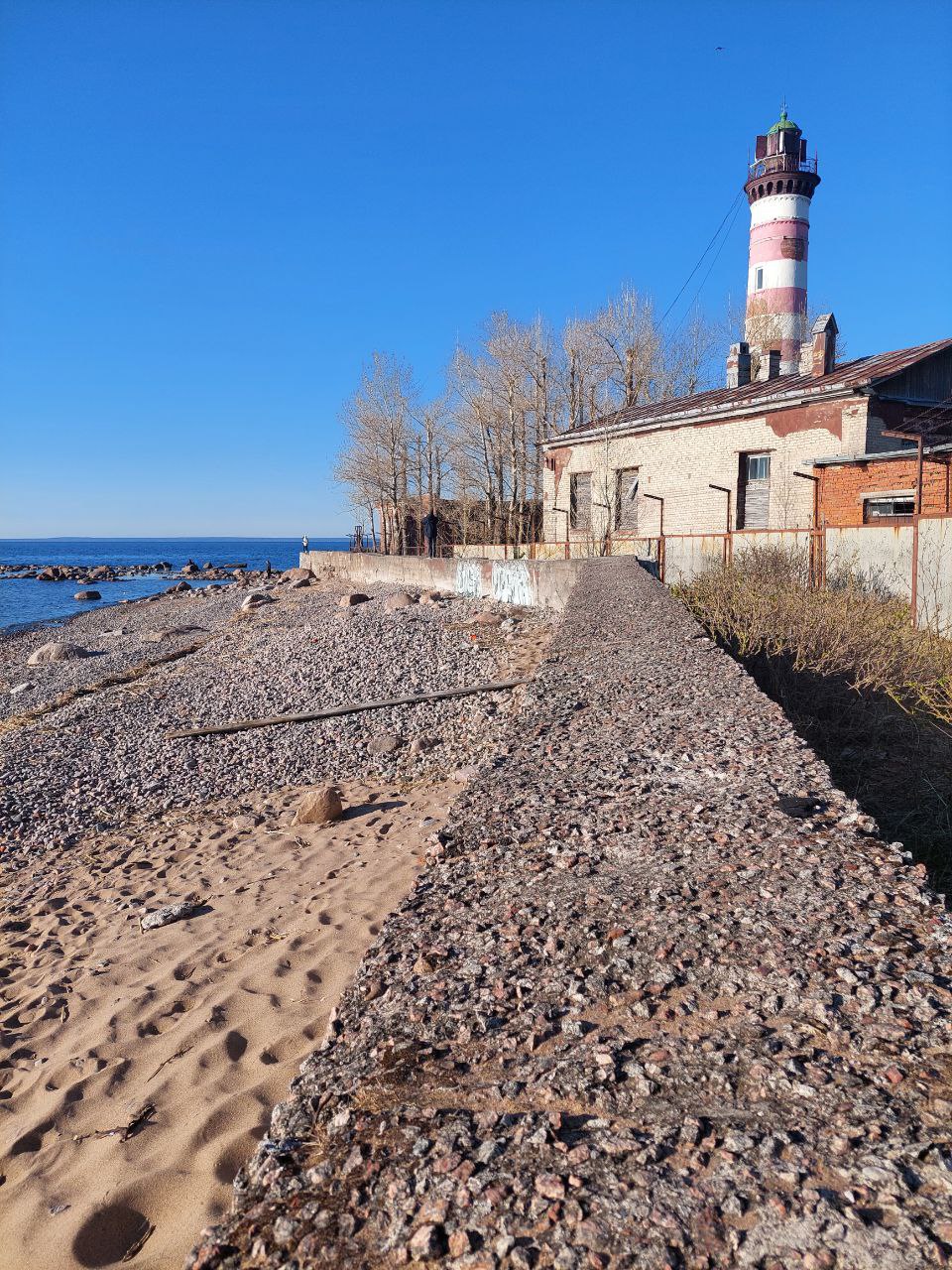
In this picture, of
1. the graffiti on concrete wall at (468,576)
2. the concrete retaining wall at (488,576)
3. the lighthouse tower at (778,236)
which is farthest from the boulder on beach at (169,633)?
the lighthouse tower at (778,236)

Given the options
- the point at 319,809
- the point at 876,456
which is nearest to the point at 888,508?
the point at 876,456

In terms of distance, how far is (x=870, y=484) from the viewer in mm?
15203

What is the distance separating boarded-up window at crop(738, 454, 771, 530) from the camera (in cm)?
1866

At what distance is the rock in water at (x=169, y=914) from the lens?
14.8 ft

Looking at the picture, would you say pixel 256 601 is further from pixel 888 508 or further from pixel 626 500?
pixel 888 508

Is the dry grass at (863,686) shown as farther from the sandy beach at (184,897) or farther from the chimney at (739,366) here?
the chimney at (739,366)

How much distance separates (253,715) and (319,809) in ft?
11.9

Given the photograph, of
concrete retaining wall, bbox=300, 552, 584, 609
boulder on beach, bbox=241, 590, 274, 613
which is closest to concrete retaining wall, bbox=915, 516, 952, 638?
concrete retaining wall, bbox=300, 552, 584, 609

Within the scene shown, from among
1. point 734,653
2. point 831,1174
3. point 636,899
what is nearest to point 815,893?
point 636,899

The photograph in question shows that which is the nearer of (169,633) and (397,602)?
(397,602)

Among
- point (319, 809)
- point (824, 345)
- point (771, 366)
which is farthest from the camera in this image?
point (771, 366)

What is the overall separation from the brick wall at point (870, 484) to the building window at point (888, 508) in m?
0.11

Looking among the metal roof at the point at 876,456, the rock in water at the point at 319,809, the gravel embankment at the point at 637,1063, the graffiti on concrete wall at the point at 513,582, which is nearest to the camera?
the gravel embankment at the point at 637,1063

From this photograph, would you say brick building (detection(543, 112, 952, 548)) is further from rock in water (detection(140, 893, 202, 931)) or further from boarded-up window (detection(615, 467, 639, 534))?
rock in water (detection(140, 893, 202, 931))
